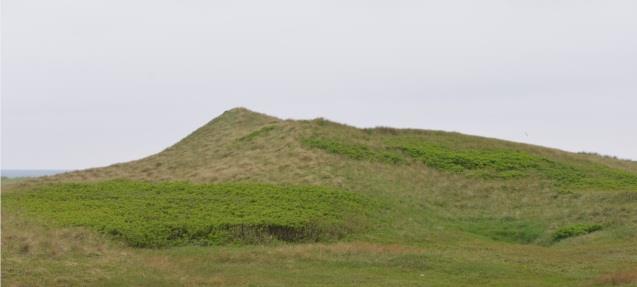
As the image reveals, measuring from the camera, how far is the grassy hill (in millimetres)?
20406

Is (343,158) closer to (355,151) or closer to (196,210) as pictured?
(355,151)

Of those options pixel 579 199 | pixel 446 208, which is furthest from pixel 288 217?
pixel 579 199

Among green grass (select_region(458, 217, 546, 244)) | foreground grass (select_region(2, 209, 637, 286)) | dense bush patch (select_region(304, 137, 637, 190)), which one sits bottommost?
foreground grass (select_region(2, 209, 637, 286))

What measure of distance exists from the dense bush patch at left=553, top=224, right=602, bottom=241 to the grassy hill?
0.09 metres

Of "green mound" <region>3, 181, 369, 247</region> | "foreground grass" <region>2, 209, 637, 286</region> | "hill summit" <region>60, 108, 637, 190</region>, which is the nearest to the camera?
"foreground grass" <region>2, 209, 637, 286</region>

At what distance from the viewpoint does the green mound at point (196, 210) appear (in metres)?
26.5

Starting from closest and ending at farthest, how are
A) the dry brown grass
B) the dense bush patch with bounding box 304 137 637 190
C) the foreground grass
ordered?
1. the dry brown grass
2. the foreground grass
3. the dense bush patch with bounding box 304 137 637 190

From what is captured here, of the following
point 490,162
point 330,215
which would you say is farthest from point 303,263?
point 490,162

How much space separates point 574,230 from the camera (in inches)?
1175

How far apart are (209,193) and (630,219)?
20.0 m

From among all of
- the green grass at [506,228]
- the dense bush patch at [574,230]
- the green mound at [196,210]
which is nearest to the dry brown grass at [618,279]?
the dense bush patch at [574,230]

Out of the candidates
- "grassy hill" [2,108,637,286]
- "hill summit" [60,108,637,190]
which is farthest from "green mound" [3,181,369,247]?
"hill summit" [60,108,637,190]

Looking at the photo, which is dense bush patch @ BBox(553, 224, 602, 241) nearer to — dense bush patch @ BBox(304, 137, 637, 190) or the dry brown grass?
dense bush patch @ BBox(304, 137, 637, 190)

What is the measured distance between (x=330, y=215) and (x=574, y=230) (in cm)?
1106
